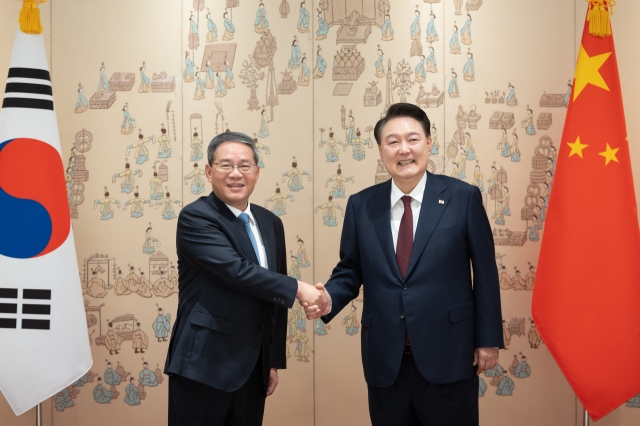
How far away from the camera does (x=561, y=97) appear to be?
3600mm

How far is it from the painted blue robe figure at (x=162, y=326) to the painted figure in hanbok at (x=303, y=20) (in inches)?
75.6

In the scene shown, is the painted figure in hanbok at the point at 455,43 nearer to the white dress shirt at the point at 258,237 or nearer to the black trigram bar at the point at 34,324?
the white dress shirt at the point at 258,237

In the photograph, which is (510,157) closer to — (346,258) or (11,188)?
(346,258)

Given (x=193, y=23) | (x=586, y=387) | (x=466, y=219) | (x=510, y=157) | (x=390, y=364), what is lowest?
(x=586, y=387)

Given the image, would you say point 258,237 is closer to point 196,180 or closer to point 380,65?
point 196,180

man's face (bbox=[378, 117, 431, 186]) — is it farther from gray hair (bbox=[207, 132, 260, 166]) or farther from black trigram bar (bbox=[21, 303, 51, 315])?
black trigram bar (bbox=[21, 303, 51, 315])

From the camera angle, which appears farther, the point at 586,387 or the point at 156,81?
the point at 156,81

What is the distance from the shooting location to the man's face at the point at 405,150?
8.02 ft

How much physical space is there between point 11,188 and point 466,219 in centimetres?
223

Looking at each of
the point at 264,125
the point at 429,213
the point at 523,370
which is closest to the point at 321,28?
the point at 264,125

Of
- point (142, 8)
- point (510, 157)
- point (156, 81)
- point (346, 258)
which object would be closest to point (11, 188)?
point (156, 81)

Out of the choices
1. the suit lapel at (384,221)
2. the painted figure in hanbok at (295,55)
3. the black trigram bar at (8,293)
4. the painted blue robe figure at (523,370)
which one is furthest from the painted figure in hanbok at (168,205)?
the painted blue robe figure at (523,370)

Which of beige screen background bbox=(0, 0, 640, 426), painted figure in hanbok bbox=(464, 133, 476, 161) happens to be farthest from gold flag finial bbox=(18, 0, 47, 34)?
painted figure in hanbok bbox=(464, 133, 476, 161)

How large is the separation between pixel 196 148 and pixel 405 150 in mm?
1647
